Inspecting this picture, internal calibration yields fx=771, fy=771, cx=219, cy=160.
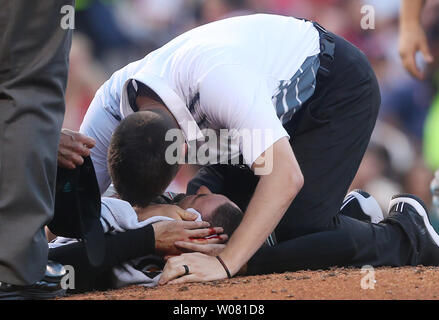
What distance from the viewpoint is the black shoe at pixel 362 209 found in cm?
434

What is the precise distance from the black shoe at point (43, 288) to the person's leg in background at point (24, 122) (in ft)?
0.19

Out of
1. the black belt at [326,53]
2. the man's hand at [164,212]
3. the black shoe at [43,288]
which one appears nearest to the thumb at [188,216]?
the man's hand at [164,212]

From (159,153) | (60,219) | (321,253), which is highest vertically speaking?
(159,153)

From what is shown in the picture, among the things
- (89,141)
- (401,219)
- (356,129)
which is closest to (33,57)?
(89,141)

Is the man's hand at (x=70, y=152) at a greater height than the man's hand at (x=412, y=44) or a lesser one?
lesser

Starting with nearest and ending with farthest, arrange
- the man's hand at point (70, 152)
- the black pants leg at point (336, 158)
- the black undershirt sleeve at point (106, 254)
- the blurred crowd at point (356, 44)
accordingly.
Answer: the man's hand at point (70, 152), the black undershirt sleeve at point (106, 254), the black pants leg at point (336, 158), the blurred crowd at point (356, 44)

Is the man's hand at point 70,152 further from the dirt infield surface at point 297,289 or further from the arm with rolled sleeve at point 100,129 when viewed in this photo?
the arm with rolled sleeve at point 100,129

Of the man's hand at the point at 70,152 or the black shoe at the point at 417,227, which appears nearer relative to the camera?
the man's hand at the point at 70,152

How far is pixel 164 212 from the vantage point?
3.45 meters

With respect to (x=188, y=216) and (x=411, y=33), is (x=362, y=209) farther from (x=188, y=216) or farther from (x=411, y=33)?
(x=411, y=33)

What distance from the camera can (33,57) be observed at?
2.69 metres

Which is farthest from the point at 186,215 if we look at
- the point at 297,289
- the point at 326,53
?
the point at 326,53
